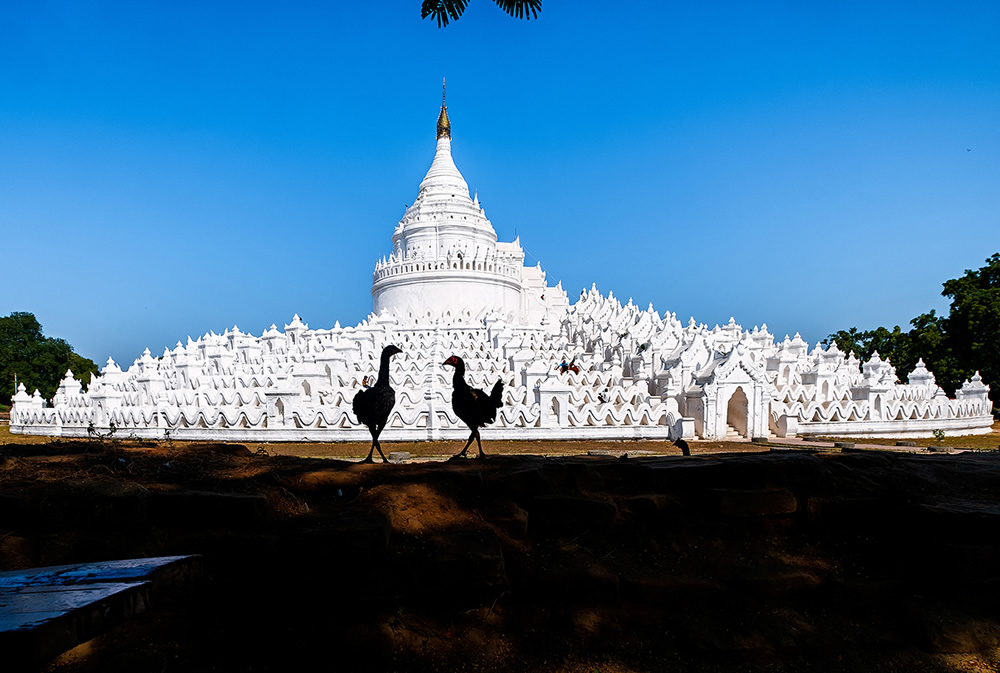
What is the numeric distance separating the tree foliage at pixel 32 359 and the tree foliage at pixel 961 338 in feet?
197

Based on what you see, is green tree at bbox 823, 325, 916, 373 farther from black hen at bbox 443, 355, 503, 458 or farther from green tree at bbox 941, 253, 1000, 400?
black hen at bbox 443, 355, 503, 458

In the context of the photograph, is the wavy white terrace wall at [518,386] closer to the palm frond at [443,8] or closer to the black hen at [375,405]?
the black hen at [375,405]

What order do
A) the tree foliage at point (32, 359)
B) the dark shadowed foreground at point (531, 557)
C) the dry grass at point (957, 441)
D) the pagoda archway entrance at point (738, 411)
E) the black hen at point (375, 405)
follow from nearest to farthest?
the dark shadowed foreground at point (531, 557) → the black hen at point (375, 405) → the dry grass at point (957, 441) → the pagoda archway entrance at point (738, 411) → the tree foliage at point (32, 359)

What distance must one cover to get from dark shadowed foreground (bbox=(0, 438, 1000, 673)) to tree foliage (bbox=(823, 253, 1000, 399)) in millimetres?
35527

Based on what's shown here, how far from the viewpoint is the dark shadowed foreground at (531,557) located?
496cm

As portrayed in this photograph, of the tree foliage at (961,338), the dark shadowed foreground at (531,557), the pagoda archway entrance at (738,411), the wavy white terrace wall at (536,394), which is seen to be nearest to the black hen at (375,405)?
the dark shadowed foreground at (531,557)

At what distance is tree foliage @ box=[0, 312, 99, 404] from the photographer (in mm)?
46094

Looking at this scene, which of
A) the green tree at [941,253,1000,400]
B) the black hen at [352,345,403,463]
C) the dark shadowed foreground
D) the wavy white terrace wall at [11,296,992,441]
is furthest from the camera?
the green tree at [941,253,1000,400]

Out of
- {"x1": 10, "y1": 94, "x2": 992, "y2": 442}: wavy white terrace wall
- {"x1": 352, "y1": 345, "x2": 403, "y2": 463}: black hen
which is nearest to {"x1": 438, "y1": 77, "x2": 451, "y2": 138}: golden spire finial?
{"x1": 10, "y1": 94, "x2": 992, "y2": 442}: wavy white terrace wall

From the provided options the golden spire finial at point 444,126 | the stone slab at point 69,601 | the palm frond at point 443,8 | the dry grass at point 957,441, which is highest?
the golden spire finial at point 444,126

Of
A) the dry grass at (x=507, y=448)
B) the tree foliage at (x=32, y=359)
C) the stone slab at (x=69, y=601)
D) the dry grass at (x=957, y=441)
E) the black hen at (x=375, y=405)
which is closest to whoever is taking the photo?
the stone slab at (x=69, y=601)

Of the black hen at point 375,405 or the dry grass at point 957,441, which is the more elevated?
the black hen at point 375,405

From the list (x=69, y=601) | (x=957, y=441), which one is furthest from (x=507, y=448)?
(x=957, y=441)

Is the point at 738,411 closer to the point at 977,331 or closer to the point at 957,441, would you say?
the point at 957,441
